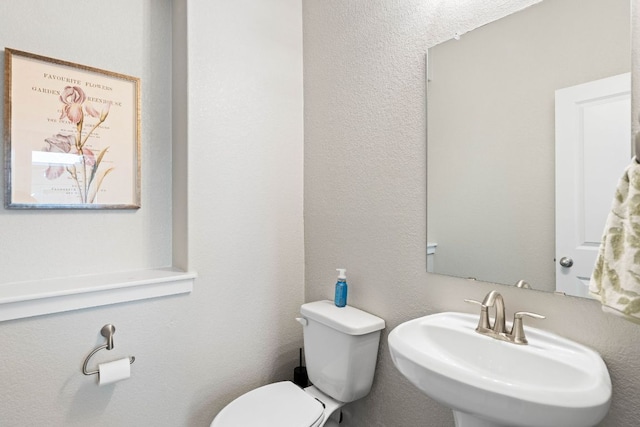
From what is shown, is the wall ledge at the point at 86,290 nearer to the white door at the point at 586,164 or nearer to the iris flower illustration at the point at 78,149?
the iris flower illustration at the point at 78,149

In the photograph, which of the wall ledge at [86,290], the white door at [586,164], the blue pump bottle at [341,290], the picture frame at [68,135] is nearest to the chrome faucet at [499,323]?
the white door at [586,164]

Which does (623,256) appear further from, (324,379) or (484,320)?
(324,379)

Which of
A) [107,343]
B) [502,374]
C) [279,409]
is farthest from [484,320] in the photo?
[107,343]

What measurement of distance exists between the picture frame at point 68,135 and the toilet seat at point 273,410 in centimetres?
97

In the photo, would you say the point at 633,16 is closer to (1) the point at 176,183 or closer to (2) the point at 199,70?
(2) the point at 199,70

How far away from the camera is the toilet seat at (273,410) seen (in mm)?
1264

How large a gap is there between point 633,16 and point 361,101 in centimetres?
92

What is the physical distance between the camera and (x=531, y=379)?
3.01ft

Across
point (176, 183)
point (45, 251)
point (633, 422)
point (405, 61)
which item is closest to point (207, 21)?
point (176, 183)

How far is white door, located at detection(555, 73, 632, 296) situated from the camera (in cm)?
88

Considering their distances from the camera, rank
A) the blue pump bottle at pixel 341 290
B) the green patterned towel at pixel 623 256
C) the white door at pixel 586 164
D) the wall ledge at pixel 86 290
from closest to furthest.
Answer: the green patterned towel at pixel 623 256 → the white door at pixel 586 164 → the wall ledge at pixel 86 290 → the blue pump bottle at pixel 341 290

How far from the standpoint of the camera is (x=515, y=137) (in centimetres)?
108

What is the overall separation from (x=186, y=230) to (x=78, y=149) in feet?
1.77

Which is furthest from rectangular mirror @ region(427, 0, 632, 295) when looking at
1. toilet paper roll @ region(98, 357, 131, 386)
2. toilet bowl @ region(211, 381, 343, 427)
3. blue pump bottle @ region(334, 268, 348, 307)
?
toilet paper roll @ region(98, 357, 131, 386)
